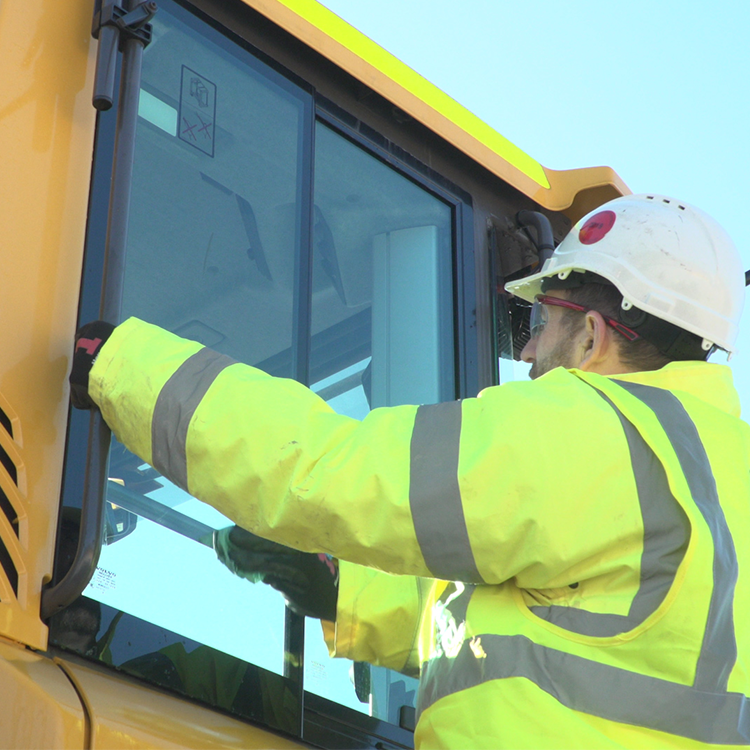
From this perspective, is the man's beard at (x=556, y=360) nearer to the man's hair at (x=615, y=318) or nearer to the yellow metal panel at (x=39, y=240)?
the man's hair at (x=615, y=318)

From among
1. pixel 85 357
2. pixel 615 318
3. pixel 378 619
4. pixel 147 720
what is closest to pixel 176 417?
pixel 85 357

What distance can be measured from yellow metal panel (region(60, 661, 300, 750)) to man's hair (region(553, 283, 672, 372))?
887mm

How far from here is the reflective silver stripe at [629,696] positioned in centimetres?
139

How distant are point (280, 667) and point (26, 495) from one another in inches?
21.1

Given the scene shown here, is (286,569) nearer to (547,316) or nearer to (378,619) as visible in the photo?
(378,619)

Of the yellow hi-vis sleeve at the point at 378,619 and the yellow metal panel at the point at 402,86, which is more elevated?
the yellow metal panel at the point at 402,86

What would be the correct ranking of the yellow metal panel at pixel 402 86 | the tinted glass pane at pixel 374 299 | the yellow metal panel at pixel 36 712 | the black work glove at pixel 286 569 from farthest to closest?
the yellow metal panel at pixel 402 86 → the tinted glass pane at pixel 374 299 → the black work glove at pixel 286 569 → the yellow metal panel at pixel 36 712

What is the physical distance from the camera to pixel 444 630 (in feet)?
5.31

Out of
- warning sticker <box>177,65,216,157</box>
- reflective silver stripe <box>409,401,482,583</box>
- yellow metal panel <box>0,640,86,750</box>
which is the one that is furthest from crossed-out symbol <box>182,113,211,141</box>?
yellow metal panel <box>0,640,86,750</box>

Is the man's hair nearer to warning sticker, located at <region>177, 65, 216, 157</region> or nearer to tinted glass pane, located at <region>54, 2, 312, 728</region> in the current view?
tinted glass pane, located at <region>54, 2, 312, 728</region>

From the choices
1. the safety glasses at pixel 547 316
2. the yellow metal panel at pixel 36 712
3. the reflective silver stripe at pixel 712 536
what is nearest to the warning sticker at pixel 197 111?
the safety glasses at pixel 547 316

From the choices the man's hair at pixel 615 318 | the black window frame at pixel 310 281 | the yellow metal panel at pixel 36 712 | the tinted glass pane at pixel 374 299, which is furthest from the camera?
the tinted glass pane at pixel 374 299

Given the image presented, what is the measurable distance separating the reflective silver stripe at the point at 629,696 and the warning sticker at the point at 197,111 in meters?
1.09

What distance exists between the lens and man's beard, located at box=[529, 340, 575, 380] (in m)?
1.94
